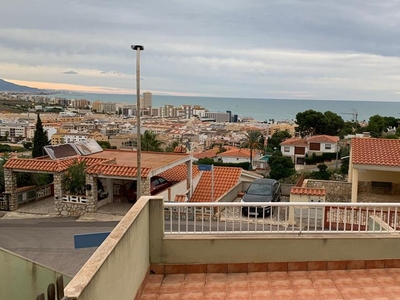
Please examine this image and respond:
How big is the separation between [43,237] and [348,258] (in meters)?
11.3

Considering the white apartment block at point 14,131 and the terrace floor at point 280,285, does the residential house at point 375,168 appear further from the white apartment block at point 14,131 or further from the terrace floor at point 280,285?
the white apartment block at point 14,131

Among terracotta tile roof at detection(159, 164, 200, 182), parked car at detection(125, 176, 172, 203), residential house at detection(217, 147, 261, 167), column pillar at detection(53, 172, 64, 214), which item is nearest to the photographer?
column pillar at detection(53, 172, 64, 214)

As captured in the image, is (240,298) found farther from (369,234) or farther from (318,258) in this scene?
(369,234)

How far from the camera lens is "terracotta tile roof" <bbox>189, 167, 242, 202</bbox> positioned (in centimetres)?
1880

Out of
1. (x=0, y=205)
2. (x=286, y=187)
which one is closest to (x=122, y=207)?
(x=0, y=205)

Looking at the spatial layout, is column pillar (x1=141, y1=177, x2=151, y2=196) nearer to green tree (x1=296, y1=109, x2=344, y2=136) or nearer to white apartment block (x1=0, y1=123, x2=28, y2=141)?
green tree (x1=296, y1=109, x2=344, y2=136)

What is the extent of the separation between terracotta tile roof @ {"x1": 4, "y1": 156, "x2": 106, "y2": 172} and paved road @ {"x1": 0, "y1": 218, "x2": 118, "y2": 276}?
2.28 meters

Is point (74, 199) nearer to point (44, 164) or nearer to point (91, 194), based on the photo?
point (91, 194)

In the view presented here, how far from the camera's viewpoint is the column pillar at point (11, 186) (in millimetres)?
17312

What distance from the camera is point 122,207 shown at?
55.7ft

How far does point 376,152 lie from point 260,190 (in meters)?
4.99

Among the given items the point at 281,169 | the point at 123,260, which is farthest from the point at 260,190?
the point at 281,169

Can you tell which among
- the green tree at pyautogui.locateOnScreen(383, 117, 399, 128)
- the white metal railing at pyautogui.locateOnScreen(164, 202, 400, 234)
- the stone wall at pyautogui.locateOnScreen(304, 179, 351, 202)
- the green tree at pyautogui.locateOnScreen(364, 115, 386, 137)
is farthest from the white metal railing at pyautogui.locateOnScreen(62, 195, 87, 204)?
the green tree at pyautogui.locateOnScreen(383, 117, 399, 128)

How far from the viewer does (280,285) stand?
443cm
